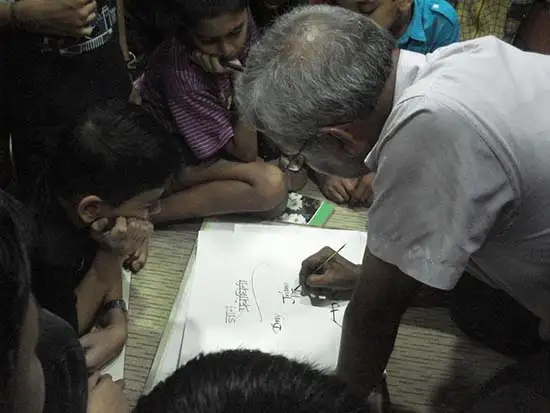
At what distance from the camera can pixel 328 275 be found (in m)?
1.20

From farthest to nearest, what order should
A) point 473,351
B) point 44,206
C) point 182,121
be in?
1. point 182,121
2. point 473,351
3. point 44,206

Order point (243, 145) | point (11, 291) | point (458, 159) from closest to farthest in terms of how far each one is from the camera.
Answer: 1. point (11, 291)
2. point (458, 159)
3. point (243, 145)

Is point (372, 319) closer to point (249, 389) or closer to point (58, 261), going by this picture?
point (249, 389)

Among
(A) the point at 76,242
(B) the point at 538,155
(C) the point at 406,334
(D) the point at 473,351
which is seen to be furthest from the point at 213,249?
(B) the point at 538,155

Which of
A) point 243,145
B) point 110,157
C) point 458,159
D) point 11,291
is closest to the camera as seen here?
point 11,291

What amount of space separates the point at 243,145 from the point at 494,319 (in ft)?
1.97

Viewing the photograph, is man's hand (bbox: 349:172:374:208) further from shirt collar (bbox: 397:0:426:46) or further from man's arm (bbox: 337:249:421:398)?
man's arm (bbox: 337:249:421:398)

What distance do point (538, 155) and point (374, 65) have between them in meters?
0.22

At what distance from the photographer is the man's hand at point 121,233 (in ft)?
3.76

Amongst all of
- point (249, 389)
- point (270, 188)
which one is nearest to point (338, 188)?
point (270, 188)

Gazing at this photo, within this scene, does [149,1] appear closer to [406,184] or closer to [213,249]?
[213,249]

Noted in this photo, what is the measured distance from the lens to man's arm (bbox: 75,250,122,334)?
Answer: 1.19 metres

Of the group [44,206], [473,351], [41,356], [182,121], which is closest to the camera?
[41,356]

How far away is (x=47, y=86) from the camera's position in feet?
3.98
